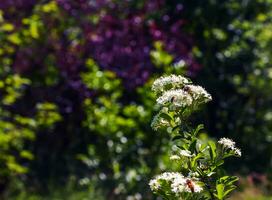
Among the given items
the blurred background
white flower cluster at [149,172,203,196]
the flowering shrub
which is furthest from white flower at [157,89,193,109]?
the blurred background

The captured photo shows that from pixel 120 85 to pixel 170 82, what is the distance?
4.78 metres

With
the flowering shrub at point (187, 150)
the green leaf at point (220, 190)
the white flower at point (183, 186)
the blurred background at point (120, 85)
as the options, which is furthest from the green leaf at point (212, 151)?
the blurred background at point (120, 85)

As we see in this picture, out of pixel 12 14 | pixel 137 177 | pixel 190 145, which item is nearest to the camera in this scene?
pixel 190 145

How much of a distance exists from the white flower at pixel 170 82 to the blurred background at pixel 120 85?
328 cm

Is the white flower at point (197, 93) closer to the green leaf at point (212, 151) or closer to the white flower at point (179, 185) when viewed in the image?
the green leaf at point (212, 151)

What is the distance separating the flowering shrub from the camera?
2.51m

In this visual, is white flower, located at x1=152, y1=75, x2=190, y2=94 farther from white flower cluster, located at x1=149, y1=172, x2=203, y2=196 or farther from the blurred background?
the blurred background

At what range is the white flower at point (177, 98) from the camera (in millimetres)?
2533

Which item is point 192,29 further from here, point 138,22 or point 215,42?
point 138,22

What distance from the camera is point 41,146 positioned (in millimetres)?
8430

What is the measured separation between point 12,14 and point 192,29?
2.42 meters

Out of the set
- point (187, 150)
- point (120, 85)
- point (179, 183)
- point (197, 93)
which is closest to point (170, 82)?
point (197, 93)

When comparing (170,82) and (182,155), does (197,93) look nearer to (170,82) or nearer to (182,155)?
(170,82)

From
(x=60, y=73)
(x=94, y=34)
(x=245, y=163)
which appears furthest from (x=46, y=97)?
(x=245, y=163)
